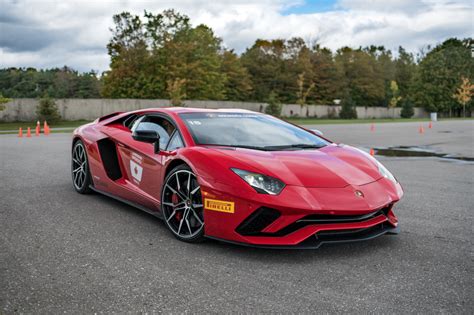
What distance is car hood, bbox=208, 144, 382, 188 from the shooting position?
4125 millimetres

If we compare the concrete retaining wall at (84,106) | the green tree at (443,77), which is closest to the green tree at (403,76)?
the green tree at (443,77)

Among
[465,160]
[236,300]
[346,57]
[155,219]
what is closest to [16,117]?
[465,160]

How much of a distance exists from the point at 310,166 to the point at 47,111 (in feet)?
120

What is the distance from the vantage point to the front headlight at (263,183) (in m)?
3.97

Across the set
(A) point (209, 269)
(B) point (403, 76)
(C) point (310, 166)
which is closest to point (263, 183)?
(C) point (310, 166)

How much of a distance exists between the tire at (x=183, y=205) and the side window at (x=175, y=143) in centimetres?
29

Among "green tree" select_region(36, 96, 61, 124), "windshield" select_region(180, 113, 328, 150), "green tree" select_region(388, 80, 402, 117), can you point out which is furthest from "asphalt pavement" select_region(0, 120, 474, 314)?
"green tree" select_region(388, 80, 402, 117)

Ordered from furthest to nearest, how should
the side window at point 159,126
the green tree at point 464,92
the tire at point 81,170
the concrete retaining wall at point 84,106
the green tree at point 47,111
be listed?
the green tree at point 464,92 < the concrete retaining wall at point 84,106 < the green tree at point 47,111 < the tire at point 81,170 < the side window at point 159,126

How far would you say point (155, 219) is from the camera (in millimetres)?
5422

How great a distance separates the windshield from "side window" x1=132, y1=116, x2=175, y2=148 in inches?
7.8

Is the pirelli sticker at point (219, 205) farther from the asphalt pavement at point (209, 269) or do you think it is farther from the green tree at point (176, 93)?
the green tree at point (176, 93)

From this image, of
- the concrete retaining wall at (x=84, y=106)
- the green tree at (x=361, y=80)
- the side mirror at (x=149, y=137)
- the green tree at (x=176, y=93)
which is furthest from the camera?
the green tree at (x=361, y=80)

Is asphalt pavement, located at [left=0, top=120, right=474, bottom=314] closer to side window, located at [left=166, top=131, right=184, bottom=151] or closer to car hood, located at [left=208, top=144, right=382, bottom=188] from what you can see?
car hood, located at [left=208, top=144, right=382, bottom=188]

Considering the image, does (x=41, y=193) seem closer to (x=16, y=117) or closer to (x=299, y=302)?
(x=299, y=302)
